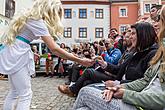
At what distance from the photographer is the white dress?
3596 millimetres

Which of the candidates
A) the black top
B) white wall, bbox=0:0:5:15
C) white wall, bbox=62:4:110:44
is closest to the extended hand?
the black top

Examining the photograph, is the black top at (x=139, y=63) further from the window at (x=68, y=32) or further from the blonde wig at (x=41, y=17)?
the window at (x=68, y=32)

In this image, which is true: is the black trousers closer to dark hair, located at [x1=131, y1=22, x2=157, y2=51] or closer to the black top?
the black top

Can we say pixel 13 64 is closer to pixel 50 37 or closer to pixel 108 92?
pixel 50 37

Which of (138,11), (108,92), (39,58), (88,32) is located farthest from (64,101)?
(138,11)

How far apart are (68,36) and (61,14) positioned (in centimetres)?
4109

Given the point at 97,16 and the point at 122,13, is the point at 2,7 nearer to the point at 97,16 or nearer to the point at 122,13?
the point at 97,16

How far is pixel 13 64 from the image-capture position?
364 centimetres

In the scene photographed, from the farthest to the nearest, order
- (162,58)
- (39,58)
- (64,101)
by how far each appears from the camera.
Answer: (39,58) → (64,101) → (162,58)

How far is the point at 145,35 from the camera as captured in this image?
3.63 m

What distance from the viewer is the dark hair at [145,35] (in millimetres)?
3600

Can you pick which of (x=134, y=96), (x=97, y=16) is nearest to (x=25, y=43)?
(x=134, y=96)

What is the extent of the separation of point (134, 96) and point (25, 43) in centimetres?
184

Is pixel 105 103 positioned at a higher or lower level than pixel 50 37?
lower
